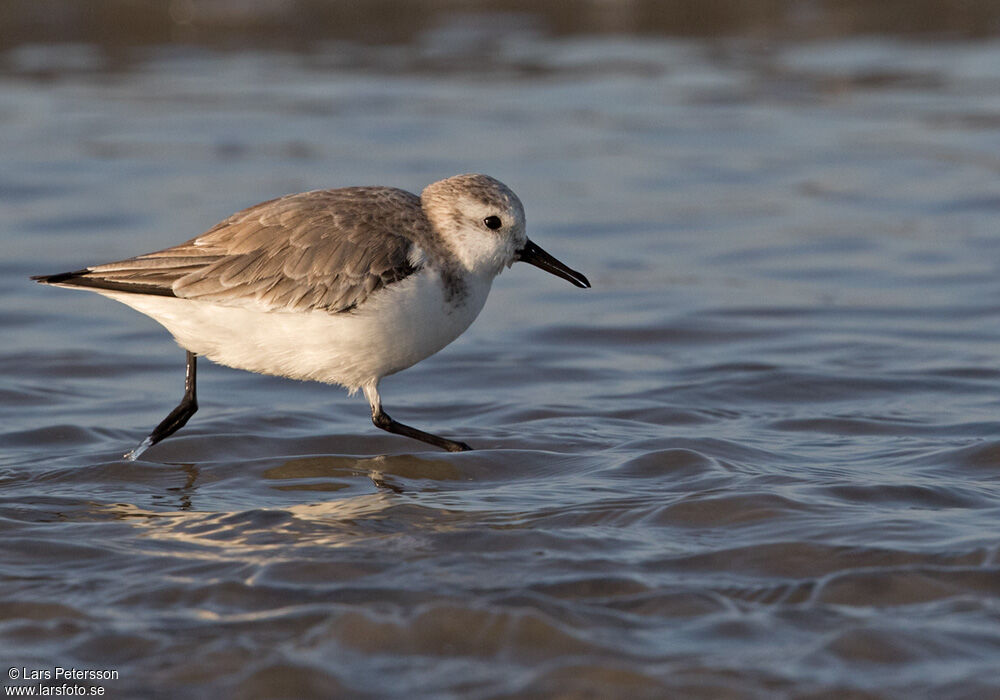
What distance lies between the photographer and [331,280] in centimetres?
697

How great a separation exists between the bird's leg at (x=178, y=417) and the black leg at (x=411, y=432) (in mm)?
1012

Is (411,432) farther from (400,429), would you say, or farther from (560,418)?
(560,418)

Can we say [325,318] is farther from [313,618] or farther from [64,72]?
[64,72]

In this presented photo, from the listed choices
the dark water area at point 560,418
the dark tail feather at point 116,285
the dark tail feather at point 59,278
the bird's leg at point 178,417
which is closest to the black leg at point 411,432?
the dark water area at point 560,418

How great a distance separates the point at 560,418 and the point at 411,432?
47.2 inches

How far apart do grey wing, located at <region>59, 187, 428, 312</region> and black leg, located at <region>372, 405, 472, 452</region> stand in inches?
32.4

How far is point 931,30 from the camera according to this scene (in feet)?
67.7

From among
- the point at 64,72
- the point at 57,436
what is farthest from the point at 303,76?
the point at 57,436

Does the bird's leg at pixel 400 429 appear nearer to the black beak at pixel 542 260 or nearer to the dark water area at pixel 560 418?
the dark water area at pixel 560 418

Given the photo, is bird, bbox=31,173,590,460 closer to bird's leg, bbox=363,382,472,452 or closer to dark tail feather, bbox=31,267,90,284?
dark tail feather, bbox=31,267,90,284

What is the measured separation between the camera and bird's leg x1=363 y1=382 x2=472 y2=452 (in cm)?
748

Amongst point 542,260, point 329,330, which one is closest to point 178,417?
point 329,330

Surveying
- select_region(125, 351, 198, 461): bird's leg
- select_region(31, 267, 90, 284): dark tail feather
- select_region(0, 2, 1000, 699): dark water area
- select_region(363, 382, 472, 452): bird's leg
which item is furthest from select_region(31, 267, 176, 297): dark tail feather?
select_region(363, 382, 472, 452): bird's leg

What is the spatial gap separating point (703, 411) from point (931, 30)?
1422 centimetres
